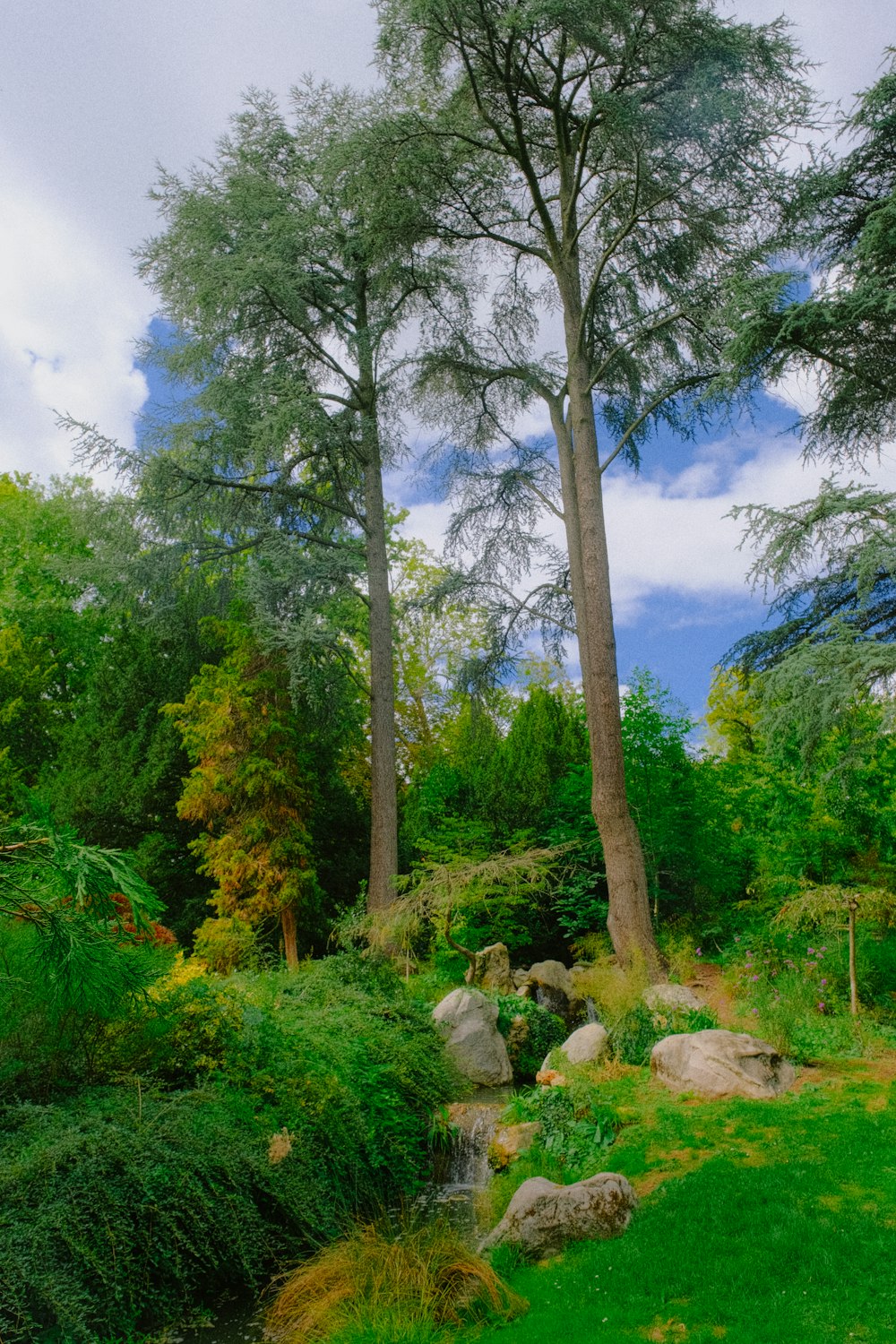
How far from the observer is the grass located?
4332 mm

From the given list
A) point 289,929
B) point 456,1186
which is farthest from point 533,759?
point 456,1186

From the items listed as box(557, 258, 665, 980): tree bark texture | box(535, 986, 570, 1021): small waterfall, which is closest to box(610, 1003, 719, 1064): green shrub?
box(557, 258, 665, 980): tree bark texture

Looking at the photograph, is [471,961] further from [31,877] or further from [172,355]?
[172,355]

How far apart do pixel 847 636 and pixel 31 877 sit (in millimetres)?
8458

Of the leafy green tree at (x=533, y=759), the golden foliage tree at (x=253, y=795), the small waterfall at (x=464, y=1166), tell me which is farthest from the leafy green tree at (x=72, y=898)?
the leafy green tree at (x=533, y=759)

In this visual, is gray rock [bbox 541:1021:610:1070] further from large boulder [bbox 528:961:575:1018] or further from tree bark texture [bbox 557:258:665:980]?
large boulder [bbox 528:961:575:1018]

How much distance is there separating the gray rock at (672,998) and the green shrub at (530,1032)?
5.16ft

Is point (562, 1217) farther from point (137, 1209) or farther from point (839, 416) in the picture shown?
point (839, 416)

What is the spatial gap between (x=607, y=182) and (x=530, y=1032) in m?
11.8

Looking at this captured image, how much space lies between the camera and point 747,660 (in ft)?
40.2

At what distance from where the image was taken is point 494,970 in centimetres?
1324

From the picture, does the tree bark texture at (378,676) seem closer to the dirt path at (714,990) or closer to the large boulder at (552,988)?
the large boulder at (552,988)

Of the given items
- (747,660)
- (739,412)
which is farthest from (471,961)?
(739,412)

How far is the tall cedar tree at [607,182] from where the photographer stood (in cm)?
1152
